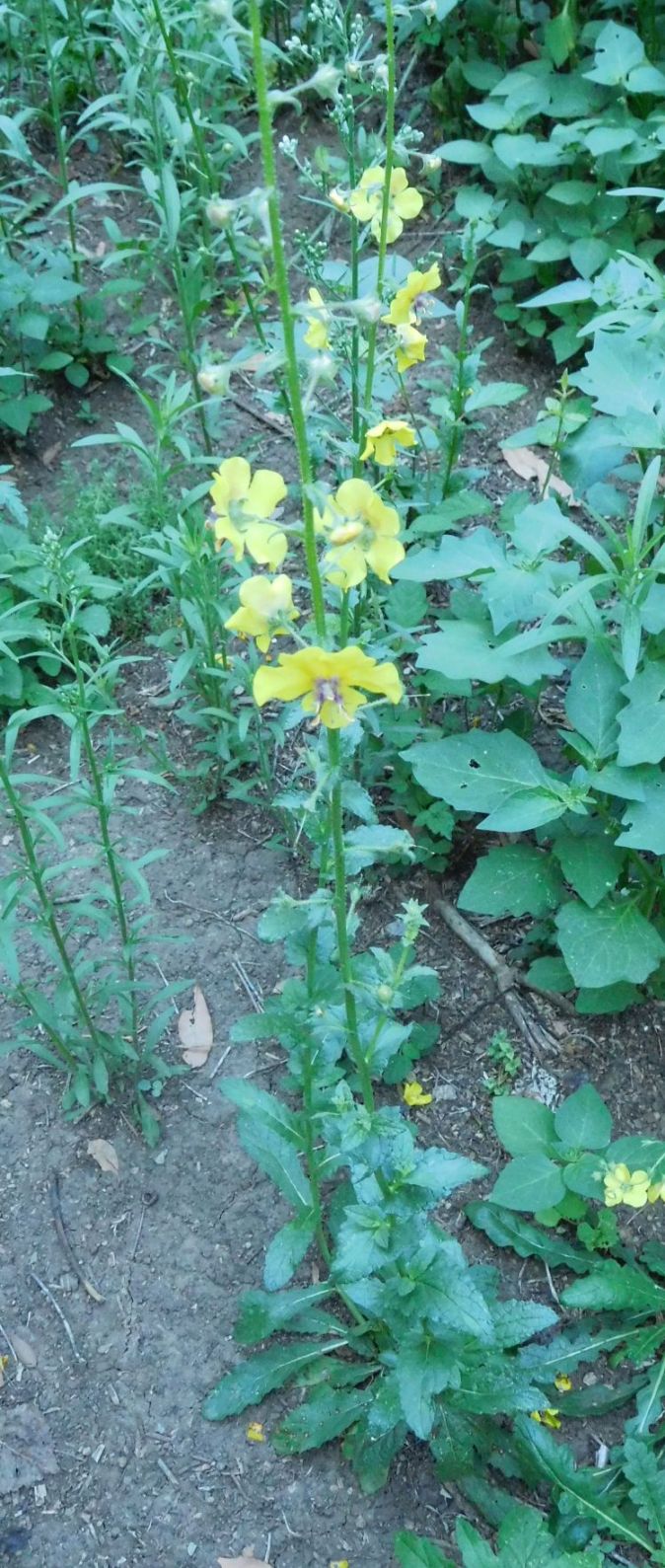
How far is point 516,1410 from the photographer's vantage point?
242cm

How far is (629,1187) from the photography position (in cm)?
253

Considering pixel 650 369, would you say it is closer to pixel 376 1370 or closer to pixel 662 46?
pixel 662 46

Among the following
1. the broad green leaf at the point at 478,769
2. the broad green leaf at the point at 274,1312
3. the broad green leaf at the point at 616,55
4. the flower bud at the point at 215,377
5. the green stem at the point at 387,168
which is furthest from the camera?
the broad green leaf at the point at 616,55

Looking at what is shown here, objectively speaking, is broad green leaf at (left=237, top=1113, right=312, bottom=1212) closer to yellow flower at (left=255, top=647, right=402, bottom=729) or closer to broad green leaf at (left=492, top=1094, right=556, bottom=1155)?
broad green leaf at (left=492, top=1094, right=556, bottom=1155)

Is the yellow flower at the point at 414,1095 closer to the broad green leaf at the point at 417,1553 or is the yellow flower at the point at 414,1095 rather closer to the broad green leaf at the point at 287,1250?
Answer: the broad green leaf at the point at 287,1250

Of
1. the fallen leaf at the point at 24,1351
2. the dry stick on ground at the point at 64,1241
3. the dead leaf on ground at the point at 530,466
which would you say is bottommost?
the fallen leaf at the point at 24,1351

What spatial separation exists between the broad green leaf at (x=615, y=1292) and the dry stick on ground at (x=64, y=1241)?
987 mm

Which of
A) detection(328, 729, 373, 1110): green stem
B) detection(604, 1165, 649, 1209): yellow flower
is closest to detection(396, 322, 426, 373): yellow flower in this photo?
detection(328, 729, 373, 1110): green stem

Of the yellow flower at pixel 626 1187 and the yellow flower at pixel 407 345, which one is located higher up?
the yellow flower at pixel 407 345

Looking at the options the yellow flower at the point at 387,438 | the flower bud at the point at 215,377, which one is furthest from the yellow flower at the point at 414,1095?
the flower bud at the point at 215,377

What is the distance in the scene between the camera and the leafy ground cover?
2137 millimetres

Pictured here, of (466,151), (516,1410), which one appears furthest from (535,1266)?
(466,151)

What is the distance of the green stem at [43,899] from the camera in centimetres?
240

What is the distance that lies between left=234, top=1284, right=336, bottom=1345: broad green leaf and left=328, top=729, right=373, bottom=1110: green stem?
0.66m
